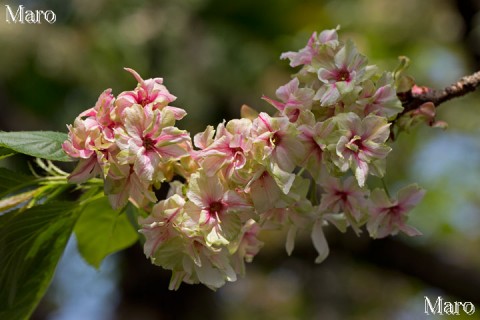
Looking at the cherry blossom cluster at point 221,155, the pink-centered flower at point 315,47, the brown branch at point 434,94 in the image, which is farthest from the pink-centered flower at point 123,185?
the brown branch at point 434,94

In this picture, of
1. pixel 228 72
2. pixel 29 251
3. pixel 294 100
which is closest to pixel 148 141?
pixel 294 100

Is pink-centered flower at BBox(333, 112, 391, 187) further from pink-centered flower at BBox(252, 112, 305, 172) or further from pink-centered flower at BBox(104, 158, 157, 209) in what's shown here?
pink-centered flower at BBox(104, 158, 157, 209)

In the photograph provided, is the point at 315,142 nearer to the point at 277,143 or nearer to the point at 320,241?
the point at 277,143

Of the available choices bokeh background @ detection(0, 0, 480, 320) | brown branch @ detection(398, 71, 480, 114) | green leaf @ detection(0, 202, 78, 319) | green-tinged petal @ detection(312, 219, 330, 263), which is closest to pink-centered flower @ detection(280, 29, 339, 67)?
brown branch @ detection(398, 71, 480, 114)

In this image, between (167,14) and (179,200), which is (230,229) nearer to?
(179,200)

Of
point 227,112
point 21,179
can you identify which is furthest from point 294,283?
point 21,179

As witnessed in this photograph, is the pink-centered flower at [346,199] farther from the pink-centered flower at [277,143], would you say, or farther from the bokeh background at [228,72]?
the bokeh background at [228,72]
